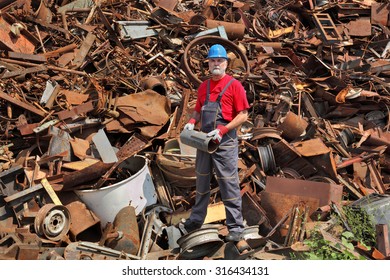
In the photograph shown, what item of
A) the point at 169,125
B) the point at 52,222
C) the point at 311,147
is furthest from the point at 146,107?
the point at 311,147

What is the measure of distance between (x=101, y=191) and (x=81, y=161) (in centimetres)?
63

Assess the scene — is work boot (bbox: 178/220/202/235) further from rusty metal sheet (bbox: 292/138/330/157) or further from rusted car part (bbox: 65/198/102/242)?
rusty metal sheet (bbox: 292/138/330/157)

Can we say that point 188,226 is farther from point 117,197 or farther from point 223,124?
point 223,124

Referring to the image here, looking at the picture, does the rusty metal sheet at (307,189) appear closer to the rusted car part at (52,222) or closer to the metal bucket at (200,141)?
the metal bucket at (200,141)

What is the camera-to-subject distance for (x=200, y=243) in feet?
16.0

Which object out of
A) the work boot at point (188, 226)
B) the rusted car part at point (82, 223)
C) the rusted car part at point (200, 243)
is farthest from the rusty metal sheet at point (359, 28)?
the rusted car part at point (82, 223)

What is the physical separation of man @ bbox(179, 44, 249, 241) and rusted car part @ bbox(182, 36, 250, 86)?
240cm

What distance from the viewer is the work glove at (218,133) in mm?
4723

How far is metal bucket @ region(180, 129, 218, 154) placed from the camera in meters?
4.76

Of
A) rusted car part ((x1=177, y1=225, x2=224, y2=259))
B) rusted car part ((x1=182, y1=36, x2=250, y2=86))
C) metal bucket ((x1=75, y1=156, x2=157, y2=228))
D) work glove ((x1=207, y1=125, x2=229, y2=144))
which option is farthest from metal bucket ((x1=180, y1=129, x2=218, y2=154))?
rusted car part ((x1=182, y1=36, x2=250, y2=86))

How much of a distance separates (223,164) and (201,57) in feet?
12.5

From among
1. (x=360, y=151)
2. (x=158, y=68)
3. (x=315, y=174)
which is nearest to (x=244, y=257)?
(x=315, y=174)
